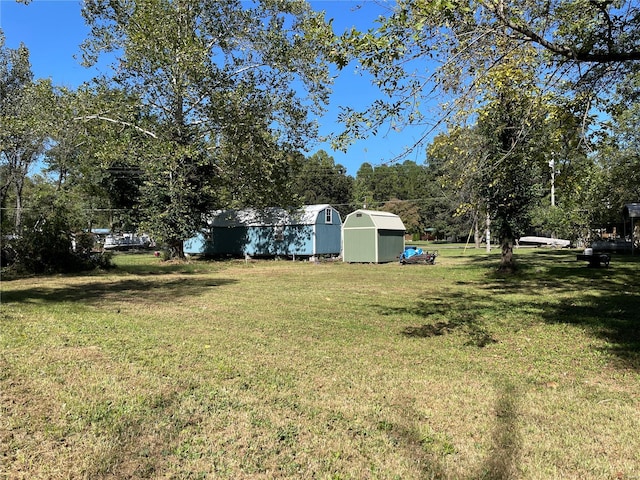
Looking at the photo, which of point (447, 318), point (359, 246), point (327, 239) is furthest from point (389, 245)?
point (447, 318)

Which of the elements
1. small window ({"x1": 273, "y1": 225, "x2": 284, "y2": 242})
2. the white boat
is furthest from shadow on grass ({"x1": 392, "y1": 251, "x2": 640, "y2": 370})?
the white boat

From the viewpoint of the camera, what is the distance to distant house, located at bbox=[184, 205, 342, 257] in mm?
28469

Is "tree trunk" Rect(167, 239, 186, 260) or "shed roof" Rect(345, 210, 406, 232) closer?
"tree trunk" Rect(167, 239, 186, 260)

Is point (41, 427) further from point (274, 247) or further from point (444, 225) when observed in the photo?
point (444, 225)

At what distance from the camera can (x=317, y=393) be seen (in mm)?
4395

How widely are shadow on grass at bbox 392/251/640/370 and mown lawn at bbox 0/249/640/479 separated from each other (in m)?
0.08

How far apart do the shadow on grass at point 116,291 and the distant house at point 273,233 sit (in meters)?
13.3

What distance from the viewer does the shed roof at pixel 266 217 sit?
93.0 feet

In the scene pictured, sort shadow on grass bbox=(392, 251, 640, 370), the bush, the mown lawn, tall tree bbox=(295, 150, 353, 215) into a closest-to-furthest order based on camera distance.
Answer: the mown lawn → shadow on grass bbox=(392, 251, 640, 370) → the bush → tall tree bbox=(295, 150, 353, 215)

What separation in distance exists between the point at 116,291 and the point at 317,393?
9612mm

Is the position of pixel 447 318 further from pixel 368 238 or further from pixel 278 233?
pixel 278 233

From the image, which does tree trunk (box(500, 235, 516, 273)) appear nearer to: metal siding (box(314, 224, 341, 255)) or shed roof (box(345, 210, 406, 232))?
shed roof (box(345, 210, 406, 232))

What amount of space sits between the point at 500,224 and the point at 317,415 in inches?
677

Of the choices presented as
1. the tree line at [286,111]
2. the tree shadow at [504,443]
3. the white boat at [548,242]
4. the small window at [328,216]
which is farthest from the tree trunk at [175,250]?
the white boat at [548,242]
